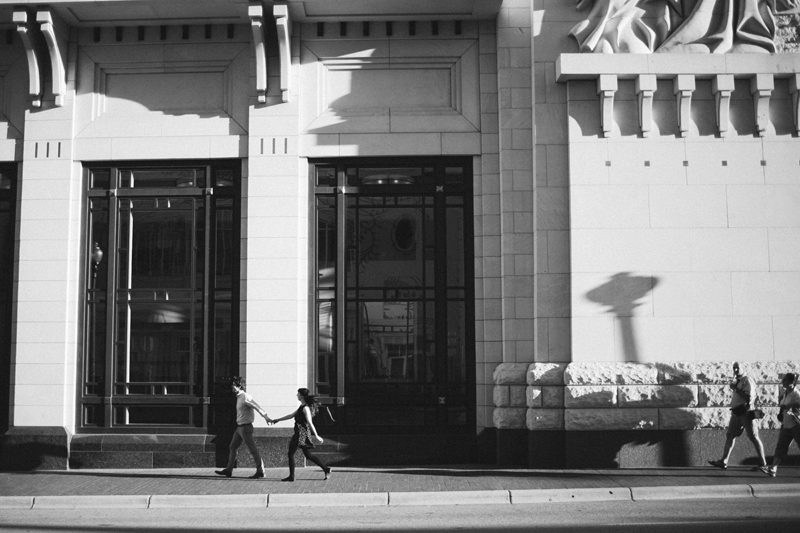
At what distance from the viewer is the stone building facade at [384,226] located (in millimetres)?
13812

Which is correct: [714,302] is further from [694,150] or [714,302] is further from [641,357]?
[694,150]

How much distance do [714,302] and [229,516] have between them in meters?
8.42

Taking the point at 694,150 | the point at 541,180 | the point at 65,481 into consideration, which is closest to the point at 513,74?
the point at 541,180

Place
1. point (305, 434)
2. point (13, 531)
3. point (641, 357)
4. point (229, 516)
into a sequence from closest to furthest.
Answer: point (13, 531), point (229, 516), point (305, 434), point (641, 357)

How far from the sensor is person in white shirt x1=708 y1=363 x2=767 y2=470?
12.7m

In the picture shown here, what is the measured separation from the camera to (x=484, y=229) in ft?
48.4

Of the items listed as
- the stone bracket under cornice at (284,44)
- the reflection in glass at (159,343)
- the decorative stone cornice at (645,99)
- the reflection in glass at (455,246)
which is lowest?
the reflection in glass at (159,343)

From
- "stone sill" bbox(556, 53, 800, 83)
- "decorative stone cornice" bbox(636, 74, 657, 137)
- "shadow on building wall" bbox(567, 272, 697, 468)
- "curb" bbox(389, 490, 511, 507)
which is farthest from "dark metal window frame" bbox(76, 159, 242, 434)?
"decorative stone cornice" bbox(636, 74, 657, 137)

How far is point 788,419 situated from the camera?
1240 cm

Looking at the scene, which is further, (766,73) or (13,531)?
(766,73)

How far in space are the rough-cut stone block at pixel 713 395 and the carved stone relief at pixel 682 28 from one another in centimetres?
564

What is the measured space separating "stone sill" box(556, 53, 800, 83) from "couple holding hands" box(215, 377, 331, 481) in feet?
22.6

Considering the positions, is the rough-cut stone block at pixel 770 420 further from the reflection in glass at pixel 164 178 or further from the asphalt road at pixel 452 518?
the reflection in glass at pixel 164 178

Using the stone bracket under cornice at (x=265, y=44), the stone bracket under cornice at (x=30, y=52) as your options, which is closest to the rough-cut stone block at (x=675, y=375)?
the stone bracket under cornice at (x=265, y=44)
